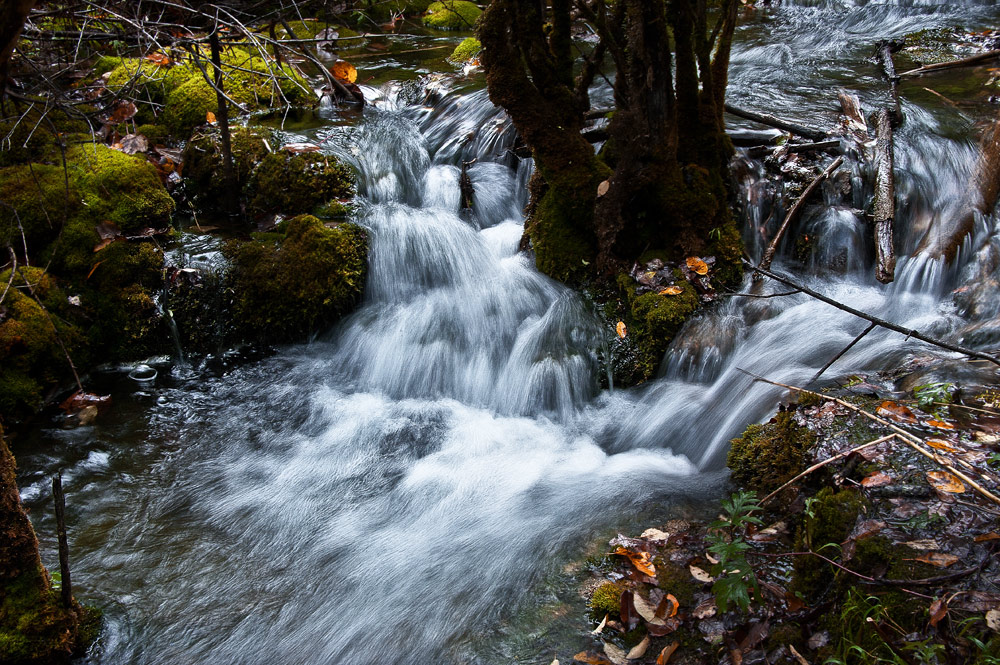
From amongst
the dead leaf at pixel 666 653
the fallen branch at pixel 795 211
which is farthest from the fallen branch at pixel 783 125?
the dead leaf at pixel 666 653

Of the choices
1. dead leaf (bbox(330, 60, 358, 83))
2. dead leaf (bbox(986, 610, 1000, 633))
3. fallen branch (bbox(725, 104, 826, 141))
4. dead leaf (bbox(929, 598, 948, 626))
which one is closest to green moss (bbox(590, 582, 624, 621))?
dead leaf (bbox(929, 598, 948, 626))

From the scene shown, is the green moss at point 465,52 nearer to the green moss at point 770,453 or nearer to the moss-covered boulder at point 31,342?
the moss-covered boulder at point 31,342

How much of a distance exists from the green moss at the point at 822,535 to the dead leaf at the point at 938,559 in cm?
28

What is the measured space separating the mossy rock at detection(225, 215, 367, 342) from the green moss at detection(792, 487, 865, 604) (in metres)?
4.42

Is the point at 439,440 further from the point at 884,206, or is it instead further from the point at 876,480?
the point at 884,206

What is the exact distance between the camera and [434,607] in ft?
10.7

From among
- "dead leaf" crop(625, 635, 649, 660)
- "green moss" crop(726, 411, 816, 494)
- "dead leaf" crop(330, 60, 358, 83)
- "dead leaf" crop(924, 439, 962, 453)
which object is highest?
"dead leaf" crop(330, 60, 358, 83)

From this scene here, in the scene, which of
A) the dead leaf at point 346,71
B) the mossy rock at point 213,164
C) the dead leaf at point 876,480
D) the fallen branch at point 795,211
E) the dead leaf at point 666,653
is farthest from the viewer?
the mossy rock at point 213,164

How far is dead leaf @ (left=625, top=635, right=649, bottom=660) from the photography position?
8.60ft

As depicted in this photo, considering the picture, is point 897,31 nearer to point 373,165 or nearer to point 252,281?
point 373,165

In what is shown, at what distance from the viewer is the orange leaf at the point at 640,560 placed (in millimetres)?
3033

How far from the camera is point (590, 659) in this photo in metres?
2.64

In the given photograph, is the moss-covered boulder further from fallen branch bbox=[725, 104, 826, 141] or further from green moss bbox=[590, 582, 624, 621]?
fallen branch bbox=[725, 104, 826, 141]

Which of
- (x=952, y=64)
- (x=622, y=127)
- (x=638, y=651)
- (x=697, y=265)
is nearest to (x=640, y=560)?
(x=638, y=651)
